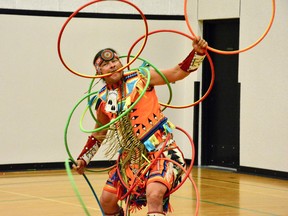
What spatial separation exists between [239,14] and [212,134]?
2.37 m

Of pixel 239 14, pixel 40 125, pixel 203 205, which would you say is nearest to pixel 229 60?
pixel 239 14

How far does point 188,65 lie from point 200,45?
0.28 metres

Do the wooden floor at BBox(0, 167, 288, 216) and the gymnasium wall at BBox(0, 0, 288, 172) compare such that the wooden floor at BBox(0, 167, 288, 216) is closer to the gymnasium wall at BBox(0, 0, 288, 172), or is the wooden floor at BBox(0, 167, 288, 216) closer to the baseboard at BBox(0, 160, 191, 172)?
the baseboard at BBox(0, 160, 191, 172)

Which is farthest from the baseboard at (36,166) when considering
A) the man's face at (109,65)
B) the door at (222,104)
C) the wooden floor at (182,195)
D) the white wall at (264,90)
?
the man's face at (109,65)

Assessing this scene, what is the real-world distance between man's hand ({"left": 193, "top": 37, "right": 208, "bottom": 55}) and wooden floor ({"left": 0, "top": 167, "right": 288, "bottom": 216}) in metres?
3.24

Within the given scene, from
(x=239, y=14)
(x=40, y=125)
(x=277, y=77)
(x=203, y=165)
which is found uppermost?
(x=239, y=14)

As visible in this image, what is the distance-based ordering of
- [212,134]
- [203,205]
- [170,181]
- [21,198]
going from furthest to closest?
[212,134], [21,198], [203,205], [170,181]

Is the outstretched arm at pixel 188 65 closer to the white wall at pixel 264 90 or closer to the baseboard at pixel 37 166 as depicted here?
the white wall at pixel 264 90

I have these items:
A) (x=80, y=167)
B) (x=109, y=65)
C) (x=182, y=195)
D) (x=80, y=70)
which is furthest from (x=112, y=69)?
(x=80, y=70)

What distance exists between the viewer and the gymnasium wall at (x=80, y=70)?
12.2 metres

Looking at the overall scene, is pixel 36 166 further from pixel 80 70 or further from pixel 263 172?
pixel 263 172

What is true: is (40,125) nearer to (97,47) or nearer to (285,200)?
(97,47)

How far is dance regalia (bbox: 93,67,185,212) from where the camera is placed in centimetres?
615

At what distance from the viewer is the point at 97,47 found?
13523mm
